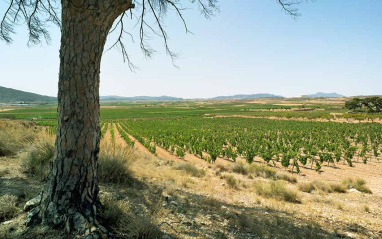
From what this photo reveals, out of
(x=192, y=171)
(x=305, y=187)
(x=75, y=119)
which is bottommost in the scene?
(x=305, y=187)

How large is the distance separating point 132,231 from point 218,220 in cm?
174

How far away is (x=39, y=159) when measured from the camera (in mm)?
5305

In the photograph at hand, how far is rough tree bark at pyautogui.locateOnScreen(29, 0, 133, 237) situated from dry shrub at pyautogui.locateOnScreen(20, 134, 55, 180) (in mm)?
2314

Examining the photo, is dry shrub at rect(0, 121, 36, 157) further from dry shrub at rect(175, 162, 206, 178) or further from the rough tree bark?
dry shrub at rect(175, 162, 206, 178)

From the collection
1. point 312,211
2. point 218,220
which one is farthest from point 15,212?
point 312,211

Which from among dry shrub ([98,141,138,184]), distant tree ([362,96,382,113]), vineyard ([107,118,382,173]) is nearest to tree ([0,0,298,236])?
dry shrub ([98,141,138,184])

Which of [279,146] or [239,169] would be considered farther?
[279,146]

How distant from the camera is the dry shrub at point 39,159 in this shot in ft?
15.2

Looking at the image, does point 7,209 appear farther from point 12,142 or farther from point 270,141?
point 270,141

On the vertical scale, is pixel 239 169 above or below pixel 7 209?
below

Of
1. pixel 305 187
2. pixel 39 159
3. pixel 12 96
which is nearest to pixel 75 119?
pixel 39 159

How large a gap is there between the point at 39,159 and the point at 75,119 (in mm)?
3803

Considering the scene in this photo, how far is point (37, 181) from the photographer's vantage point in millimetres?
4223

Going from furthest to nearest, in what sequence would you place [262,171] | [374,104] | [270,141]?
[374,104]
[270,141]
[262,171]
